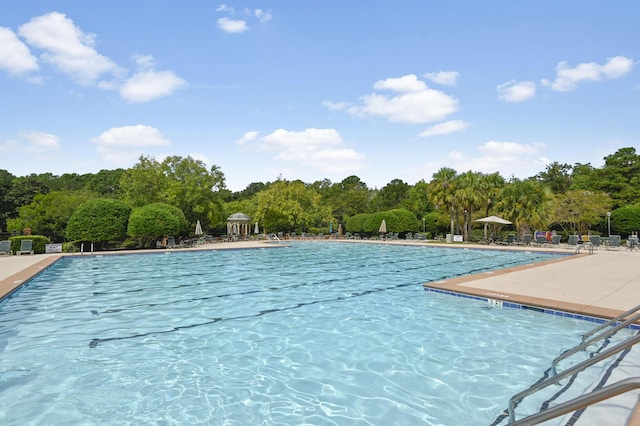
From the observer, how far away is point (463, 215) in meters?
34.2

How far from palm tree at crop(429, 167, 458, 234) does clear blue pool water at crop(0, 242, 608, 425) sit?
2134 centimetres

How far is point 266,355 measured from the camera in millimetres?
6016

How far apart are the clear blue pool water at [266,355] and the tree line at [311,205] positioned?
53.1ft

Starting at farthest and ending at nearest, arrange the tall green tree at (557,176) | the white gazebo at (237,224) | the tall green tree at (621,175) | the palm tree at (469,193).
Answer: the tall green tree at (557,176) < the white gazebo at (237,224) < the tall green tree at (621,175) < the palm tree at (469,193)

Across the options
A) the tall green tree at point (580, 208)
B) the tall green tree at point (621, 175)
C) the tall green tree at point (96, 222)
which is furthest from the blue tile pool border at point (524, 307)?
the tall green tree at point (621, 175)

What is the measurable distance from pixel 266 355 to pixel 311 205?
3655cm

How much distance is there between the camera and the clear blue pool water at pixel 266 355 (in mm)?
4336

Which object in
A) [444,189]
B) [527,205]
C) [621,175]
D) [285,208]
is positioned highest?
[621,175]

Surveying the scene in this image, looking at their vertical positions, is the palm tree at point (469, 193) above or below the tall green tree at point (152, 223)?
above

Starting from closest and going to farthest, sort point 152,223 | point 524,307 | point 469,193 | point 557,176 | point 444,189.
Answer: point 524,307 < point 152,223 < point 469,193 < point 444,189 < point 557,176

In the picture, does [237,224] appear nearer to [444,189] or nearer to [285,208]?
[285,208]

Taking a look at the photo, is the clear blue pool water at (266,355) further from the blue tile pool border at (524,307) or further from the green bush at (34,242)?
the green bush at (34,242)

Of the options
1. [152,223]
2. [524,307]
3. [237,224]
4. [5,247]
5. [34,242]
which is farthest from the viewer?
[237,224]

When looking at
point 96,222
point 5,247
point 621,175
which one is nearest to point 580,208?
point 621,175
